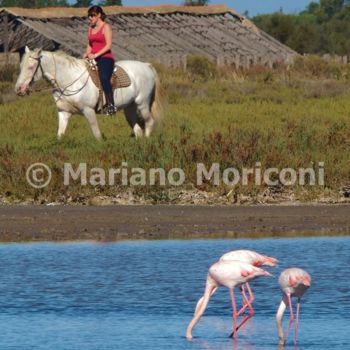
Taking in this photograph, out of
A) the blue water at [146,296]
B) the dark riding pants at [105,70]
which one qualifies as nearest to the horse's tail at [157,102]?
the dark riding pants at [105,70]

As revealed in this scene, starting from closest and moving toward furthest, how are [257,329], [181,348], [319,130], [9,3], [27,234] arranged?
[181,348] → [257,329] → [27,234] → [319,130] → [9,3]

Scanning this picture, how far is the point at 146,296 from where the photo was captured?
11.0 metres

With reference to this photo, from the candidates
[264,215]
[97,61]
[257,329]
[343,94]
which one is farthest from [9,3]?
[257,329]

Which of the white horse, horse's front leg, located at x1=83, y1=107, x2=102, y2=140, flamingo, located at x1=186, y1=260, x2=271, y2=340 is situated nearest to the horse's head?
the white horse

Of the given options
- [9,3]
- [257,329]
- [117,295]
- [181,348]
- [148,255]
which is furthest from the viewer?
[9,3]

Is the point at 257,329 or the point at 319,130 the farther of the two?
the point at 319,130

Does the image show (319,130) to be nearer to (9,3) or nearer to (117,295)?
(117,295)

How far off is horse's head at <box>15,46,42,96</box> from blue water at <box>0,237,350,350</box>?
19.6ft

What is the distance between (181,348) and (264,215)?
6.12m

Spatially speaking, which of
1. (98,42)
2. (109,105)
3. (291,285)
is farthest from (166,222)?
(291,285)

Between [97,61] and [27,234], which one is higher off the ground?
[97,61]

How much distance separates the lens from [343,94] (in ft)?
88.3

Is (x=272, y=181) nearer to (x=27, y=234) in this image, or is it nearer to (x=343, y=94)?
(x=27, y=234)

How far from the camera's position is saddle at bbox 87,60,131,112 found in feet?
64.2
